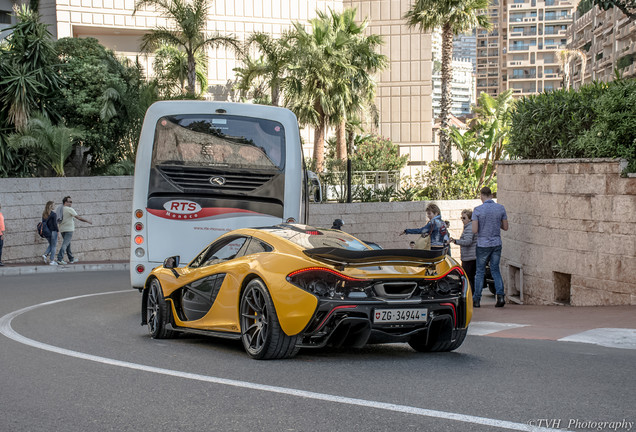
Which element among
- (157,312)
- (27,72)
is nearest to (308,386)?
(157,312)

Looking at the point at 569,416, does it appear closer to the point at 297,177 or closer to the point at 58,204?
the point at 297,177

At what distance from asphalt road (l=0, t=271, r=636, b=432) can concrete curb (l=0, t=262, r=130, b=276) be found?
44.0 feet

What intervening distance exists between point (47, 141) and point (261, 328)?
2144 centimetres

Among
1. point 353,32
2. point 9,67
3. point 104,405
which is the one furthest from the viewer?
point 353,32

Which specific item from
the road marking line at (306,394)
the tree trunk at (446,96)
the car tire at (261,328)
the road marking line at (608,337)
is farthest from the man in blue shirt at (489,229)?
the tree trunk at (446,96)

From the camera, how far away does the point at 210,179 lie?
45.8 feet

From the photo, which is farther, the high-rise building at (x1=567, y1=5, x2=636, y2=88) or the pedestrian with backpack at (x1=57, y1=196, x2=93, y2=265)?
the high-rise building at (x1=567, y1=5, x2=636, y2=88)

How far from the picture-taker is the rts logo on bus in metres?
13.8

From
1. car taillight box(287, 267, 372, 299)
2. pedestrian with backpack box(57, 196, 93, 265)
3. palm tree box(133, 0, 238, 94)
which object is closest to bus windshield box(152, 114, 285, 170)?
car taillight box(287, 267, 372, 299)

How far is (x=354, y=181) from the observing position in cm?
3078

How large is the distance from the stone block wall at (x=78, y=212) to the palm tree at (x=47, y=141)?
1.95m

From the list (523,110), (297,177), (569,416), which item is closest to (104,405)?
(569,416)

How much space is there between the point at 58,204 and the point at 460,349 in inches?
740

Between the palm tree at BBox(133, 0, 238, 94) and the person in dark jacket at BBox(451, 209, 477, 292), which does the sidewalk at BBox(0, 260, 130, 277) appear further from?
the person in dark jacket at BBox(451, 209, 477, 292)
